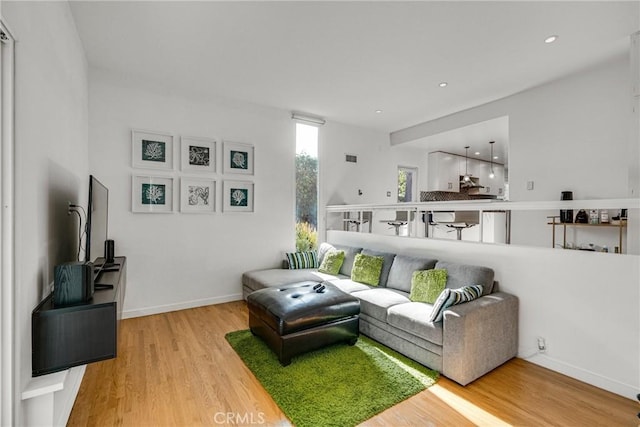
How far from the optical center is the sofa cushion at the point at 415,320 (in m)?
2.40

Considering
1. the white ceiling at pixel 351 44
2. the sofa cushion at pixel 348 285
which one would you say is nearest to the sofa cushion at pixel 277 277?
the sofa cushion at pixel 348 285

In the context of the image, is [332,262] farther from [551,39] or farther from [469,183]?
[469,183]

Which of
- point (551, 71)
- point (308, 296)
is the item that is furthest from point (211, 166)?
point (551, 71)

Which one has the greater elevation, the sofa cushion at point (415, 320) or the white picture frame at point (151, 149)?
the white picture frame at point (151, 149)

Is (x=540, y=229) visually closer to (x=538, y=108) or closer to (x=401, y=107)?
(x=538, y=108)

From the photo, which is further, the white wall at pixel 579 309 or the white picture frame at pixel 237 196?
the white picture frame at pixel 237 196

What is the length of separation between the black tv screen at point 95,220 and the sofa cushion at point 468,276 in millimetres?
2942

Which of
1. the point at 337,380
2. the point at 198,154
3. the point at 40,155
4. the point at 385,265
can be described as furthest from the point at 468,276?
the point at 198,154

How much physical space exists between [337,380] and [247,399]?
0.66 m

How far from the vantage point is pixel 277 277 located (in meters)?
3.90

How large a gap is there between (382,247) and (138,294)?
3148mm

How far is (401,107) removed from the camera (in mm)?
4602

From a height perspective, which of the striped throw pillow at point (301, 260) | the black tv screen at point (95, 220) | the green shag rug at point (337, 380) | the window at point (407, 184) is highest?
the window at point (407, 184)

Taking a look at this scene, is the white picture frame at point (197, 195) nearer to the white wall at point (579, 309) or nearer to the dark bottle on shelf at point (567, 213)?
the white wall at point (579, 309)
